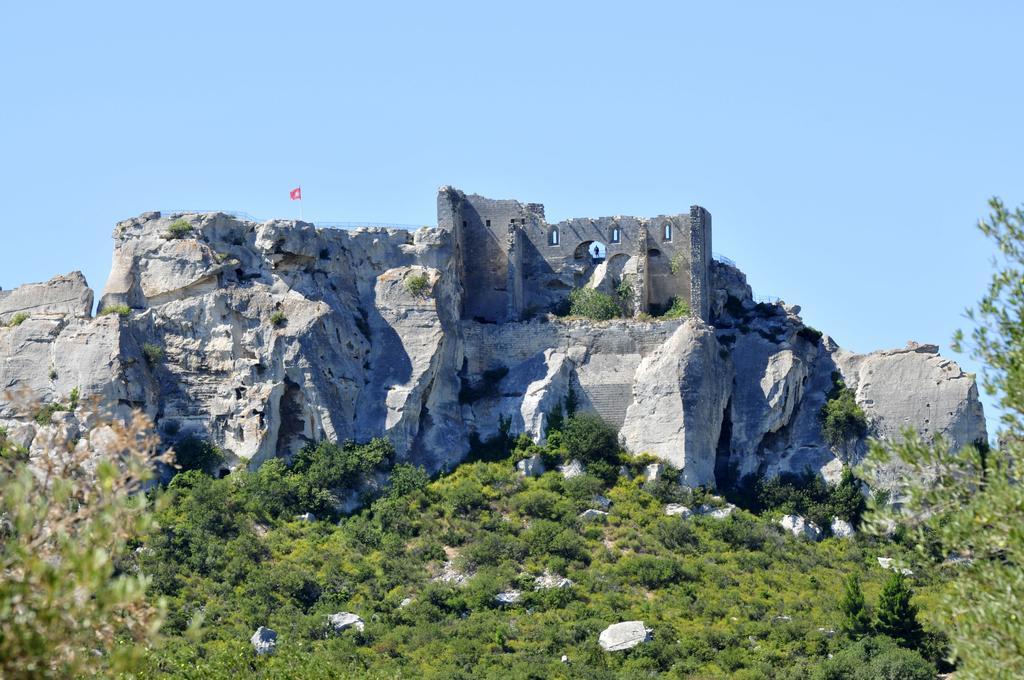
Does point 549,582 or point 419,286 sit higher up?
point 419,286

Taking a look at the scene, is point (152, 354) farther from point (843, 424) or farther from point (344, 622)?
point (843, 424)

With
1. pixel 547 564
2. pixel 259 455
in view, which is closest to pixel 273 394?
pixel 259 455

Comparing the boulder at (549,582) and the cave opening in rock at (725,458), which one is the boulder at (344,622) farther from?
the cave opening in rock at (725,458)

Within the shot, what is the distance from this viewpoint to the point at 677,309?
5422 cm

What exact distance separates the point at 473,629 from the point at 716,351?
12.6m

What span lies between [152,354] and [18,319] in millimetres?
4076

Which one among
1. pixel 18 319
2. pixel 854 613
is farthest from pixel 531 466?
pixel 18 319

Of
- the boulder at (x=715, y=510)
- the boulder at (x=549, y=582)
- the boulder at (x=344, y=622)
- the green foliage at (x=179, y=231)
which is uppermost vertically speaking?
the green foliage at (x=179, y=231)

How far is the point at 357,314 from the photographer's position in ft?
174

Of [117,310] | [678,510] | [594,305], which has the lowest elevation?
[678,510]

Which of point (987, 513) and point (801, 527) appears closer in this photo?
point (987, 513)

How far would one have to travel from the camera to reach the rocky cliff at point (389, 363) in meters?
50.3

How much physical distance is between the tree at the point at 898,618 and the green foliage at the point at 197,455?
17.4 metres

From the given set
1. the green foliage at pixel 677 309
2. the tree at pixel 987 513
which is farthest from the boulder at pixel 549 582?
the tree at pixel 987 513
